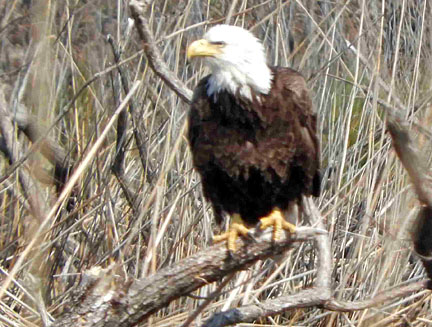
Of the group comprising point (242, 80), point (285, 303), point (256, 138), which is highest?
point (242, 80)

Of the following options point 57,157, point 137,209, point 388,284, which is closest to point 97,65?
point 57,157

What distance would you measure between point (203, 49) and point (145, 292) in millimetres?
945

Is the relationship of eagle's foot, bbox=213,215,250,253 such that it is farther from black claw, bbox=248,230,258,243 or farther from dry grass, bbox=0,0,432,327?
dry grass, bbox=0,0,432,327

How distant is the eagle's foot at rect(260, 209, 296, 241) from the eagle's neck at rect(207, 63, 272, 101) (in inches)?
17.3

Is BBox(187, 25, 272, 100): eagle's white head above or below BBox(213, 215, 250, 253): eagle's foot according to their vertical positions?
above

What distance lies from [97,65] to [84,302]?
190 cm

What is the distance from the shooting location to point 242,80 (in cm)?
304

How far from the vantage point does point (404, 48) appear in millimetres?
3717

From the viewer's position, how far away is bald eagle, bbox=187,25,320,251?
3010 millimetres

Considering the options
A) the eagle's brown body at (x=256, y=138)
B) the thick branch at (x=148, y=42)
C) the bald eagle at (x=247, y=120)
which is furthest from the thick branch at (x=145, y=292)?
the thick branch at (x=148, y=42)

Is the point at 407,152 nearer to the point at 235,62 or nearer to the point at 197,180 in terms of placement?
the point at 235,62

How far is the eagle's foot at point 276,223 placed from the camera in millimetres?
2791

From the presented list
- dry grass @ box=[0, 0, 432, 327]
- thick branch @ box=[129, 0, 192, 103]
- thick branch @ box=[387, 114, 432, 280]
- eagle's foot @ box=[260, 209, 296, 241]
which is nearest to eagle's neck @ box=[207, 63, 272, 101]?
thick branch @ box=[129, 0, 192, 103]

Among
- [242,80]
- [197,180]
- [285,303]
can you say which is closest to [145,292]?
[285,303]
